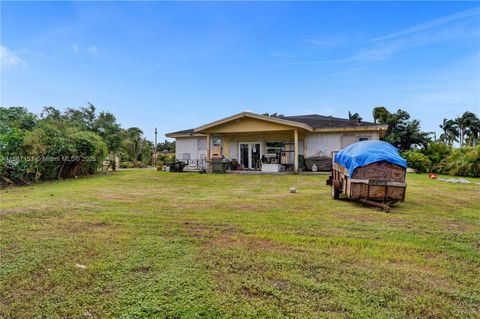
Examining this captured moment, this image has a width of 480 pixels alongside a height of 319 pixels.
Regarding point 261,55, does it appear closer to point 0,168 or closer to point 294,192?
point 294,192

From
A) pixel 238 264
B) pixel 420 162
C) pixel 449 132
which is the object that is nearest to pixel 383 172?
pixel 238 264

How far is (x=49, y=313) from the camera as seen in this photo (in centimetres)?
217

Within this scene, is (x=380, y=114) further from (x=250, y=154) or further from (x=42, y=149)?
(x=42, y=149)

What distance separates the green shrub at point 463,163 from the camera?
15.8 m

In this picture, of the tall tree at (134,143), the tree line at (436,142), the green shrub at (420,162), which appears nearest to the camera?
the tree line at (436,142)

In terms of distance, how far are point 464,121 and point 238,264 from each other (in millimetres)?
47812

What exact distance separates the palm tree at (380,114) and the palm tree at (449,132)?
637 inches

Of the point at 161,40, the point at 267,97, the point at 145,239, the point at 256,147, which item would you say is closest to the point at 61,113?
the point at 161,40

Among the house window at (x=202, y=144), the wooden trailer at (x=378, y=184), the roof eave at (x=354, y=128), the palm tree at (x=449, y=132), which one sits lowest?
the wooden trailer at (x=378, y=184)

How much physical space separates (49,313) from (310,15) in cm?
1527

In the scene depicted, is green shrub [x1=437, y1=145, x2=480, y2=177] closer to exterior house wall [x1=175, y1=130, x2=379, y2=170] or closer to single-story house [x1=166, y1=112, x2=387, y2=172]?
single-story house [x1=166, y1=112, x2=387, y2=172]

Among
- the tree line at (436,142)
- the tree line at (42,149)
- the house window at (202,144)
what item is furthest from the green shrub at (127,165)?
the tree line at (436,142)

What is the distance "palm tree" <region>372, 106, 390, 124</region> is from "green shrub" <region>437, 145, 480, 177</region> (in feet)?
39.9

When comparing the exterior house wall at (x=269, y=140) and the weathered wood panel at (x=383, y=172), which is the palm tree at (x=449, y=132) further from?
the weathered wood panel at (x=383, y=172)
